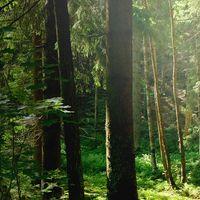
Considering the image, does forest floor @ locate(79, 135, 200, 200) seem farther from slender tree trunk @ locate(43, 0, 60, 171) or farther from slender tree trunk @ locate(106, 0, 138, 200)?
slender tree trunk @ locate(106, 0, 138, 200)

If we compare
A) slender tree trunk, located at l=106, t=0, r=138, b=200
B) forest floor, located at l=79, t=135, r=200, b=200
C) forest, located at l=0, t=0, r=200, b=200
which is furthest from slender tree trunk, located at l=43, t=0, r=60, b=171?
slender tree trunk, located at l=106, t=0, r=138, b=200

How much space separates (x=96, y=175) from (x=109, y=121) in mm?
12357

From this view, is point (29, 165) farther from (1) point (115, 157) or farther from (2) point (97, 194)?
(2) point (97, 194)

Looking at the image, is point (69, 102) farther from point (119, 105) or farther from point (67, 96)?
point (119, 105)

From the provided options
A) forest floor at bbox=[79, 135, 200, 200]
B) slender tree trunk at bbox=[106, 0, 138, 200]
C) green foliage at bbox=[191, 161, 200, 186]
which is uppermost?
slender tree trunk at bbox=[106, 0, 138, 200]

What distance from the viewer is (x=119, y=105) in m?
5.51

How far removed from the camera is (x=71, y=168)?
5879mm

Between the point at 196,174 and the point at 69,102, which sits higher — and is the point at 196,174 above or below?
below

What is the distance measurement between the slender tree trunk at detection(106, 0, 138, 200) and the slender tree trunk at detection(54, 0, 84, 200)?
59 centimetres

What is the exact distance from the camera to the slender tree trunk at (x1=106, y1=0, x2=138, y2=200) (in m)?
5.42

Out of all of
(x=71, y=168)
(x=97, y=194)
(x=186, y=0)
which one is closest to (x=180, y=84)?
(x=186, y=0)

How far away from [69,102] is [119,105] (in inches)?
37.7

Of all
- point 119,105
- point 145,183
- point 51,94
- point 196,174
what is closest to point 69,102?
point 119,105

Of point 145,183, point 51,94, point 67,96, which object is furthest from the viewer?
point 145,183
